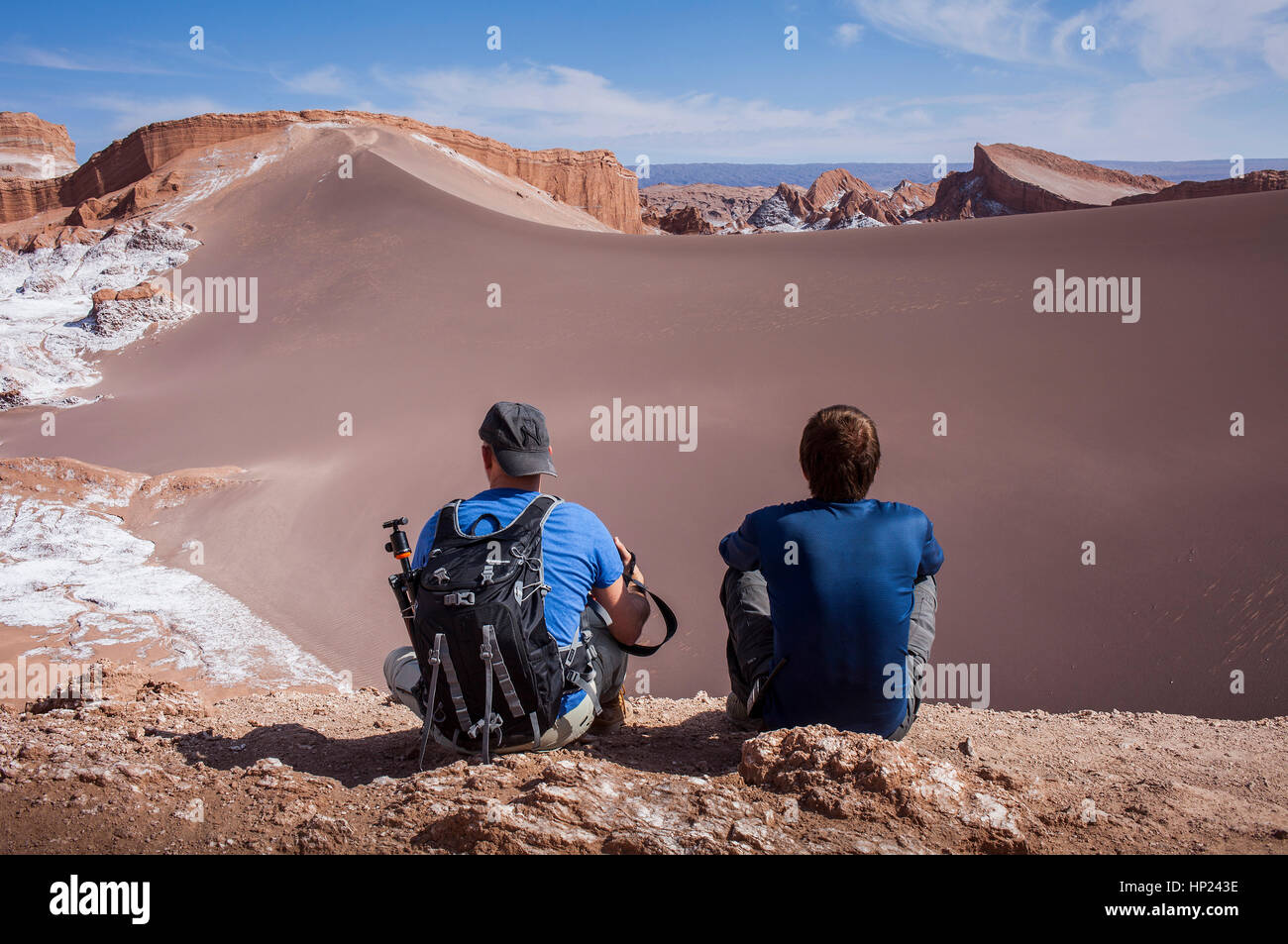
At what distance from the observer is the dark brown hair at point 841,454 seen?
7.85 ft

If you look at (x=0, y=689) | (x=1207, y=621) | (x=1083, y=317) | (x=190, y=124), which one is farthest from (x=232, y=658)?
(x=190, y=124)

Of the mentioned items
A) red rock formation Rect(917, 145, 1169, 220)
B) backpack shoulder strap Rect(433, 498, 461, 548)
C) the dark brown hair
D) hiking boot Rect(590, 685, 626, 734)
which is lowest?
hiking boot Rect(590, 685, 626, 734)

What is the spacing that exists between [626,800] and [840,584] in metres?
0.80

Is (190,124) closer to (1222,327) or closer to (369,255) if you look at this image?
(369,255)

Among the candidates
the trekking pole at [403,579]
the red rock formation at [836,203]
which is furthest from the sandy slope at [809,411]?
the red rock formation at [836,203]

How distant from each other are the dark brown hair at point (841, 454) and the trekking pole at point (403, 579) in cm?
117

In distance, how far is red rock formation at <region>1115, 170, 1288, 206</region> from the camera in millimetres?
29100

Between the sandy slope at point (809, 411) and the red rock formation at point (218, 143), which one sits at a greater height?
the red rock formation at point (218, 143)

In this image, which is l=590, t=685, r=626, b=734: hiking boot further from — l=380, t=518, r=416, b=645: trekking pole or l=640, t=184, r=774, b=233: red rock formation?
l=640, t=184, r=774, b=233: red rock formation

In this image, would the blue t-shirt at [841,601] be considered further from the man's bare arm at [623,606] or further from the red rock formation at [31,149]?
the red rock formation at [31,149]

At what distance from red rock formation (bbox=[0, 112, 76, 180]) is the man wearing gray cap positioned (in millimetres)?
54127

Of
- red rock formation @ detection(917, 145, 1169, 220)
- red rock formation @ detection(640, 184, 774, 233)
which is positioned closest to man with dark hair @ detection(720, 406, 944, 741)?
red rock formation @ detection(917, 145, 1169, 220)

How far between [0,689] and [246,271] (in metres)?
15.5

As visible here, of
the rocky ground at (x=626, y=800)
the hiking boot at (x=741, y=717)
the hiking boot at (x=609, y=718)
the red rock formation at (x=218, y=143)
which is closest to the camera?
the rocky ground at (x=626, y=800)
